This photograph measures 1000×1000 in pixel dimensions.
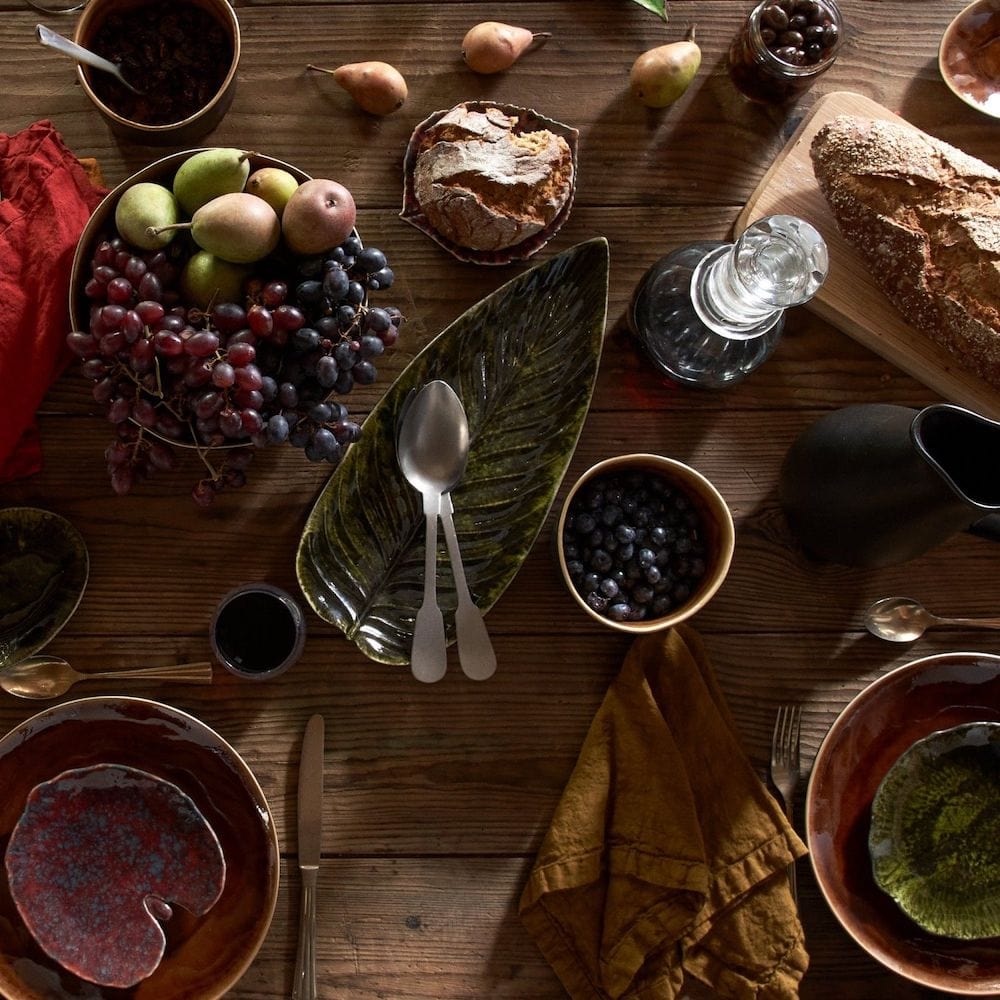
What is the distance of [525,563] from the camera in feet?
3.35

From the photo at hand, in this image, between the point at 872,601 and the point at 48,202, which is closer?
the point at 48,202

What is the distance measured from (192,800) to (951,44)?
47.3 inches

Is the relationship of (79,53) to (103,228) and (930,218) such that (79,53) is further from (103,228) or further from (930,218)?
(930,218)

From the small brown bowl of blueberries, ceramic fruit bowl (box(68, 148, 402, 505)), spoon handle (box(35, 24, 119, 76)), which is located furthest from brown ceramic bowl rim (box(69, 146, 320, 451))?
the small brown bowl of blueberries

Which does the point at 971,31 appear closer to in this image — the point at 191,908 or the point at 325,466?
the point at 325,466

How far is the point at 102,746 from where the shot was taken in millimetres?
945

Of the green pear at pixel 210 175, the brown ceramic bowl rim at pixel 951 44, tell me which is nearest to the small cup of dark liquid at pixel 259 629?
the green pear at pixel 210 175

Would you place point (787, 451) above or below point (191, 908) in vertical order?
above

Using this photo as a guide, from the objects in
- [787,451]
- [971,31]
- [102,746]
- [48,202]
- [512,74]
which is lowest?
[102,746]

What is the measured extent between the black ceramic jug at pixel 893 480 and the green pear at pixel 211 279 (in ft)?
1.93

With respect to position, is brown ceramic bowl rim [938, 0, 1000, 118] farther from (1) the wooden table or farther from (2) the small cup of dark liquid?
(2) the small cup of dark liquid

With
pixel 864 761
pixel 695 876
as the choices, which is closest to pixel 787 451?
pixel 864 761

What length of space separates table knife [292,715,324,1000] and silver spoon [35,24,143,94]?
2.27 ft

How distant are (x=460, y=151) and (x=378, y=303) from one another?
0.61 feet
